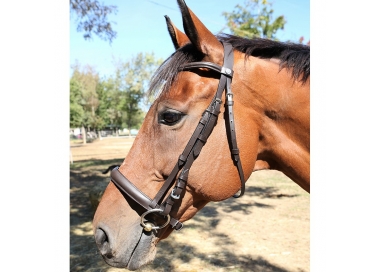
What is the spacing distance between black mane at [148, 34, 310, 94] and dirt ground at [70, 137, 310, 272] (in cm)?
314

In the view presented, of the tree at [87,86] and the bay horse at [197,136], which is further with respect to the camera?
the tree at [87,86]

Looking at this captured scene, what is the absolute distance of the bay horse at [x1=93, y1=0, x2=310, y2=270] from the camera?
4.91ft

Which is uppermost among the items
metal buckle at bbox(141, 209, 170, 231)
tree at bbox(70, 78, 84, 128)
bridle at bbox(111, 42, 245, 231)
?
tree at bbox(70, 78, 84, 128)

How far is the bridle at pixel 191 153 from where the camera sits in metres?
1.48

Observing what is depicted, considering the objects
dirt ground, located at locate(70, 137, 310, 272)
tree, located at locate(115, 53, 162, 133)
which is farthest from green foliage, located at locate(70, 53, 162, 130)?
dirt ground, located at locate(70, 137, 310, 272)

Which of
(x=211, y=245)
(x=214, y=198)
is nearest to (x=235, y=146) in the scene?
(x=214, y=198)

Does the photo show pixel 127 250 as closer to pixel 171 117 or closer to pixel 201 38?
pixel 171 117

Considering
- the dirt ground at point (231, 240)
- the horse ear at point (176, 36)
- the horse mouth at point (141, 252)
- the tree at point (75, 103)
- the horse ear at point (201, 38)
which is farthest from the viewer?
the tree at point (75, 103)

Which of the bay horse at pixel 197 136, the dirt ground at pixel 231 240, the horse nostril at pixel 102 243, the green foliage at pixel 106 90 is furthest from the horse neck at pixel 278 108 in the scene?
the green foliage at pixel 106 90

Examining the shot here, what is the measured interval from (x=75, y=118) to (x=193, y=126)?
32.1m

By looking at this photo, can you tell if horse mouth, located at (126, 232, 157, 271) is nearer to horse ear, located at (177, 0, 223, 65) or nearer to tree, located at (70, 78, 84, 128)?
horse ear, located at (177, 0, 223, 65)

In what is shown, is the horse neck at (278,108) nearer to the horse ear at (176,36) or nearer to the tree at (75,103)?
the horse ear at (176,36)

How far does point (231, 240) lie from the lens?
4.86m

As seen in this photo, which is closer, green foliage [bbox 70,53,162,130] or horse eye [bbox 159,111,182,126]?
horse eye [bbox 159,111,182,126]
